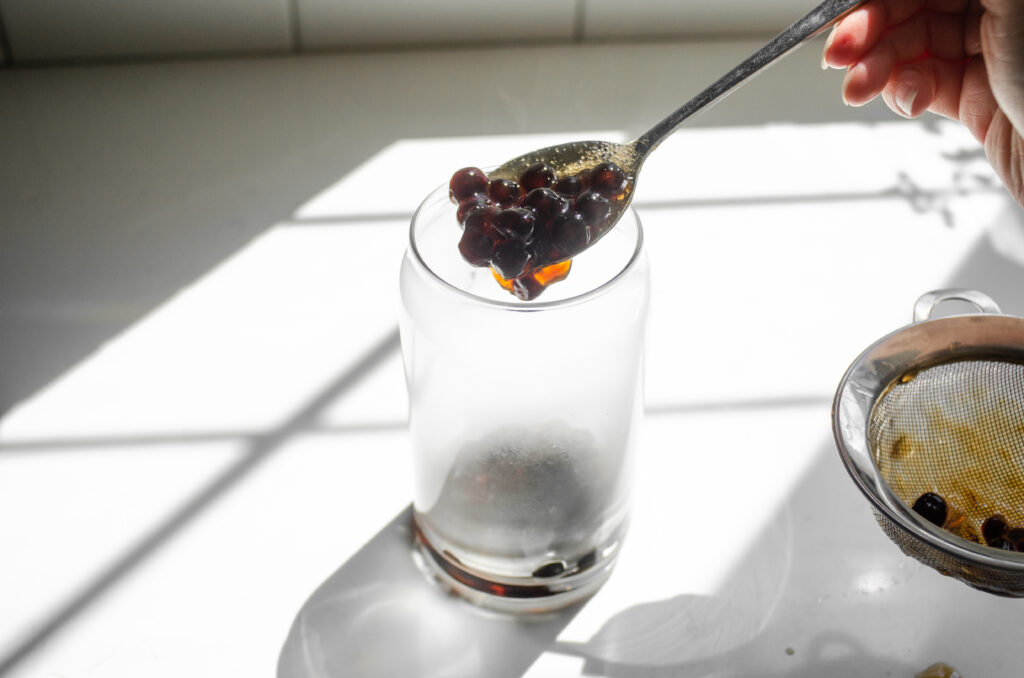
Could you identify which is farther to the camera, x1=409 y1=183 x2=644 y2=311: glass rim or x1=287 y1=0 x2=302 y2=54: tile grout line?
A: x1=287 y1=0 x2=302 y2=54: tile grout line

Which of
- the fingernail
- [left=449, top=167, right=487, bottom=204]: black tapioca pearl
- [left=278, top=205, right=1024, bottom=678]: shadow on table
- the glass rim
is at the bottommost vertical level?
[left=278, top=205, right=1024, bottom=678]: shadow on table

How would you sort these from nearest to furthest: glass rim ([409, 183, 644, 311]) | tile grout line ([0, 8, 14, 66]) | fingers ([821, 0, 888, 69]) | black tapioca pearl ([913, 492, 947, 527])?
glass rim ([409, 183, 644, 311])
black tapioca pearl ([913, 492, 947, 527])
fingers ([821, 0, 888, 69])
tile grout line ([0, 8, 14, 66])

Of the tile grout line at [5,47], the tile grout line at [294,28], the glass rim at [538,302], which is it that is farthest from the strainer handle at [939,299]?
the tile grout line at [5,47]

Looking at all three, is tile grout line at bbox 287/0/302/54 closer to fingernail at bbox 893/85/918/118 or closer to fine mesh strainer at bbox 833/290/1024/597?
fingernail at bbox 893/85/918/118

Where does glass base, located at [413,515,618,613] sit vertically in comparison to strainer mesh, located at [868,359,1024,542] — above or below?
below

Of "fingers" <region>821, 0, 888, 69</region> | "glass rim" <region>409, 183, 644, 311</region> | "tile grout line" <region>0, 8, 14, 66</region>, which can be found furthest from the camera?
"tile grout line" <region>0, 8, 14, 66</region>

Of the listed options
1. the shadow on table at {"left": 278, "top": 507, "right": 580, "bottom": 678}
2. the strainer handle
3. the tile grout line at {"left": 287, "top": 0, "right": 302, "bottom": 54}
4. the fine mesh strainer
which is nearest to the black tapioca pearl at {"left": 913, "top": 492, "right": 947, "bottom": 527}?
the fine mesh strainer

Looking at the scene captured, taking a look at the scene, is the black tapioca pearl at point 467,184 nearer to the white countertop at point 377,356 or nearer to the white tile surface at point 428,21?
the white countertop at point 377,356
